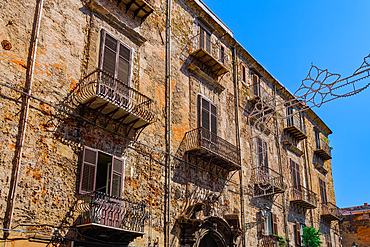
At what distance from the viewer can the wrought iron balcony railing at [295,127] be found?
80.0 ft

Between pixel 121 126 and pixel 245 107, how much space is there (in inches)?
371

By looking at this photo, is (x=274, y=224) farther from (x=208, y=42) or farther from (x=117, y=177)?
(x=117, y=177)

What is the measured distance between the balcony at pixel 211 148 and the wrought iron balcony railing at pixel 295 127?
7869mm

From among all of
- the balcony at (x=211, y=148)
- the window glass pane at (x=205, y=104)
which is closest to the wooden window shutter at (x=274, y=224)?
the balcony at (x=211, y=148)

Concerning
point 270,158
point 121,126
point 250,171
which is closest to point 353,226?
point 270,158

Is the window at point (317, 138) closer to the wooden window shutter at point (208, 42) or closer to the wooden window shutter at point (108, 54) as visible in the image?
the wooden window shutter at point (208, 42)

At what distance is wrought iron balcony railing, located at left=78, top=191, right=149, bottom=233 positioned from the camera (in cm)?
1045

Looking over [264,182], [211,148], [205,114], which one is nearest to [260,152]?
[264,182]

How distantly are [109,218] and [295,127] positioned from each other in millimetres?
16196

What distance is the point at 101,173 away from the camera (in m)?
→ 11.9

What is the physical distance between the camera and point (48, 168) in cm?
1034

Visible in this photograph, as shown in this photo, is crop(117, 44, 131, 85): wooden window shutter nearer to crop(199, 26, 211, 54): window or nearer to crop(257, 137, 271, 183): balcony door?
crop(199, 26, 211, 54): window

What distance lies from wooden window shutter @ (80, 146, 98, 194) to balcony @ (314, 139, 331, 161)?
2109cm

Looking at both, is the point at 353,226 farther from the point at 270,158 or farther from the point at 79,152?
the point at 79,152
